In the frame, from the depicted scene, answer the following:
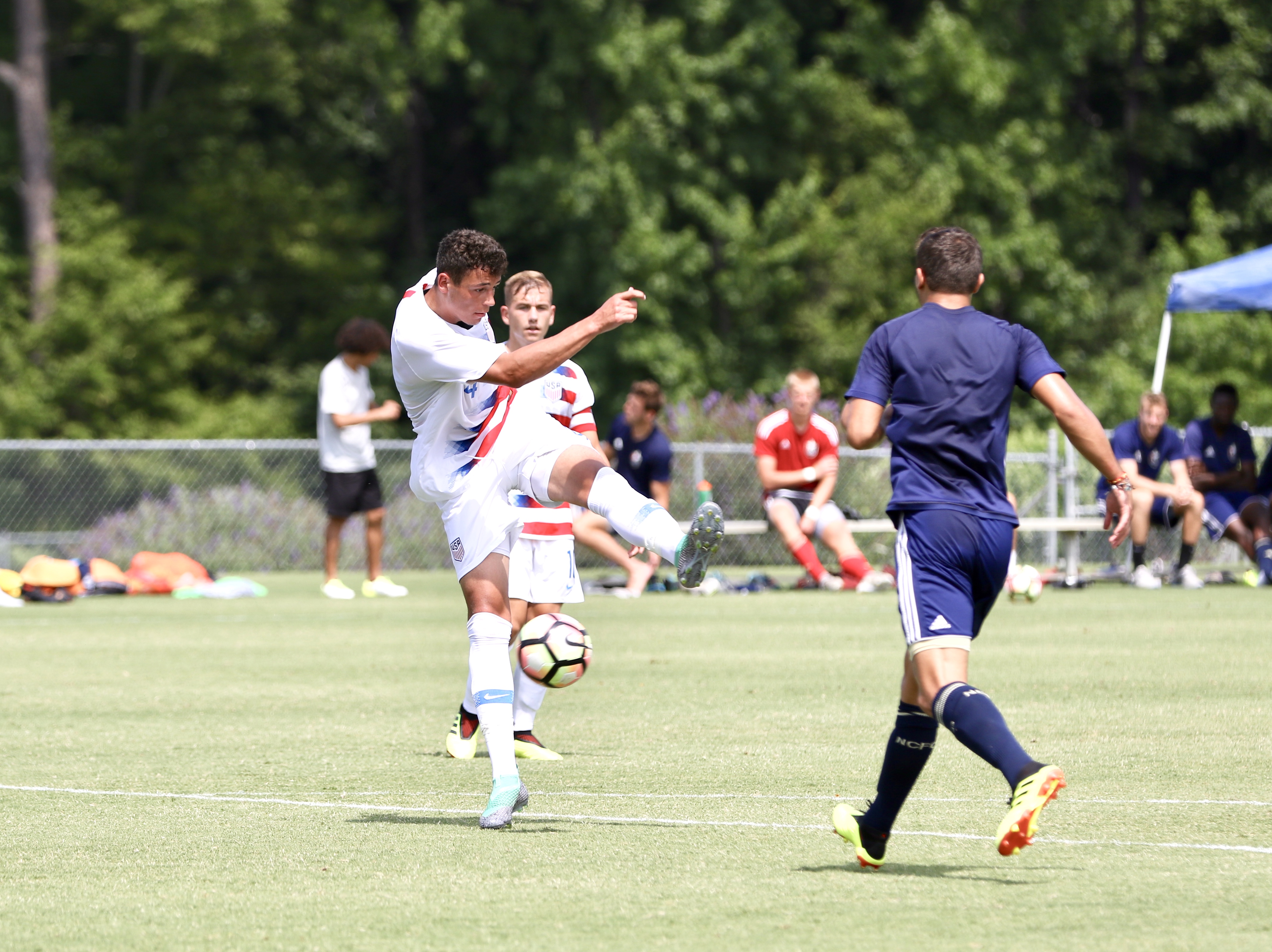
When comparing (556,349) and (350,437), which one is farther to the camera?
(350,437)

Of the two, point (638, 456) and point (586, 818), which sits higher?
point (638, 456)

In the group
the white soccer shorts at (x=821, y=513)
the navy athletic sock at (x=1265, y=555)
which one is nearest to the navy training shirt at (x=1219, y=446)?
the navy athletic sock at (x=1265, y=555)

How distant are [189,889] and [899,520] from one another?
7.44 ft

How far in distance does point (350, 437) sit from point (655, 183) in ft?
60.5

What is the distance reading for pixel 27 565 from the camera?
60.0 ft

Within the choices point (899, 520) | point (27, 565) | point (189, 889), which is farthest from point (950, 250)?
point (27, 565)

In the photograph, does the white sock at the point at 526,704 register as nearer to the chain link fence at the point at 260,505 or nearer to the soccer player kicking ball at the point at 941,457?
the soccer player kicking ball at the point at 941,457

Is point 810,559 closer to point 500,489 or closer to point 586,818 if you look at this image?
point 500,489

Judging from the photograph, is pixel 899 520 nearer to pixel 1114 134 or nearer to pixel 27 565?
pixel 27 565

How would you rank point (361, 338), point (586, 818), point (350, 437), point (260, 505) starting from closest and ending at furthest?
point (586, 818), point (361, 338), point (350, 437), point (260, 505)

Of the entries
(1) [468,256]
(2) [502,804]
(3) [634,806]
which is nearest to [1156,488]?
(3) [634,806]

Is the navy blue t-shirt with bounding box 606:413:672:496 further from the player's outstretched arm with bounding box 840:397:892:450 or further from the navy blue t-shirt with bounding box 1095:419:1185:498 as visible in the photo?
the player's outstretched arm with bounding box 840:397:892:450

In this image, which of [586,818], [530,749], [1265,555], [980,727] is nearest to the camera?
[980,727]

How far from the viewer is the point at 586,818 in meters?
6.20
